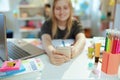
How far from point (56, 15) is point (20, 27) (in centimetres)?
202

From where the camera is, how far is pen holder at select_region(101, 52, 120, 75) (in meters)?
0.80

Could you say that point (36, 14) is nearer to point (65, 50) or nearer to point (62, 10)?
point (62, 10)

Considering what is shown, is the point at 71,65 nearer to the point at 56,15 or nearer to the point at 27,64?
the point at 27,64

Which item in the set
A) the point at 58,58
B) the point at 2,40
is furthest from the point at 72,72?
the point at 2,40

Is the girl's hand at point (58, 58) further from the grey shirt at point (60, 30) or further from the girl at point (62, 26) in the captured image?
the grey shirt at point (60, 30)

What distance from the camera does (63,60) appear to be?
926 mm

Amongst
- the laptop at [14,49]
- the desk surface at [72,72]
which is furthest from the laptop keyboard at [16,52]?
the desk surface at [72,72]

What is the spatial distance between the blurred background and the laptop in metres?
1.81

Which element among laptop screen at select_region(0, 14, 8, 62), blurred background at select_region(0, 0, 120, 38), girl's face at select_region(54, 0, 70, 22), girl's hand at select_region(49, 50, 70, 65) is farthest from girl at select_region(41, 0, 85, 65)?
blurred background at select_region(0, 0, 120, 38)

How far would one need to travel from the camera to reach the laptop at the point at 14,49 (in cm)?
83

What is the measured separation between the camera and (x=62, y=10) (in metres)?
1.34

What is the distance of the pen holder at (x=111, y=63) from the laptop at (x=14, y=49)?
417 mm

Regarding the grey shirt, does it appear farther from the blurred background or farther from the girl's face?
the blurred background

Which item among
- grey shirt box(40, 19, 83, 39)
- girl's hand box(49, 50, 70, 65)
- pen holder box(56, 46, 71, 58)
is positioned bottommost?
girl's hand box(49, 50, 70, 65)
